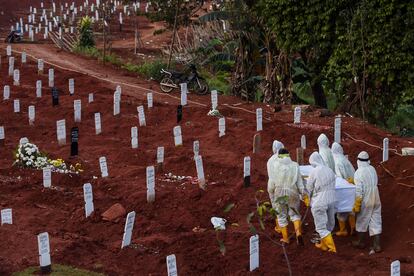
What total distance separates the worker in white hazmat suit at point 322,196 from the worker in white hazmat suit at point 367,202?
15.2 inches

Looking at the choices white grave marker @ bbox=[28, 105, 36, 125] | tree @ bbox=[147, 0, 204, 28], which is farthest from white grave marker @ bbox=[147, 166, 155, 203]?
tree @ bbox=[147, 0, 204, 28]

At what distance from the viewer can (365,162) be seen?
11.1 metres

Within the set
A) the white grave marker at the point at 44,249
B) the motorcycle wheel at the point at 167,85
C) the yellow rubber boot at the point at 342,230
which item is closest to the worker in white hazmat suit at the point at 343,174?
the yellow rubber boot at the point at 342,230

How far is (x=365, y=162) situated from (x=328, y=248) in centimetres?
125

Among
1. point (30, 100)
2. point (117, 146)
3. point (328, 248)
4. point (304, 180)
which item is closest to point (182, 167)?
point (117, 146)

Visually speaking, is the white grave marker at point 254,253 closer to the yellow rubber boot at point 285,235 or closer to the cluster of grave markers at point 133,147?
the cluster of grave markers at point 133,147

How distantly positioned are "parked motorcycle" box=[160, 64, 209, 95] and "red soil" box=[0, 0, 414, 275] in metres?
3.15

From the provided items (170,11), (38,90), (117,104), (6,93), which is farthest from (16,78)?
(170,11)

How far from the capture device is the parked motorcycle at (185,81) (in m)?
23.5

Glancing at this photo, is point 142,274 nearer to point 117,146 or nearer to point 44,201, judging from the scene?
point 44,201

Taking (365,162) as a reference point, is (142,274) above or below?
below

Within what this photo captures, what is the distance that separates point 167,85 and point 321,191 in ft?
43.6

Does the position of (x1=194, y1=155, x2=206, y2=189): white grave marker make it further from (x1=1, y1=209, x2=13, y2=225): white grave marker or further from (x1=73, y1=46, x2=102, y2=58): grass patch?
(x1=73, y1=46, x2=102, y2=58): grass patch

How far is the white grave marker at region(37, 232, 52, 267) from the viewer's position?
9.26 meters
